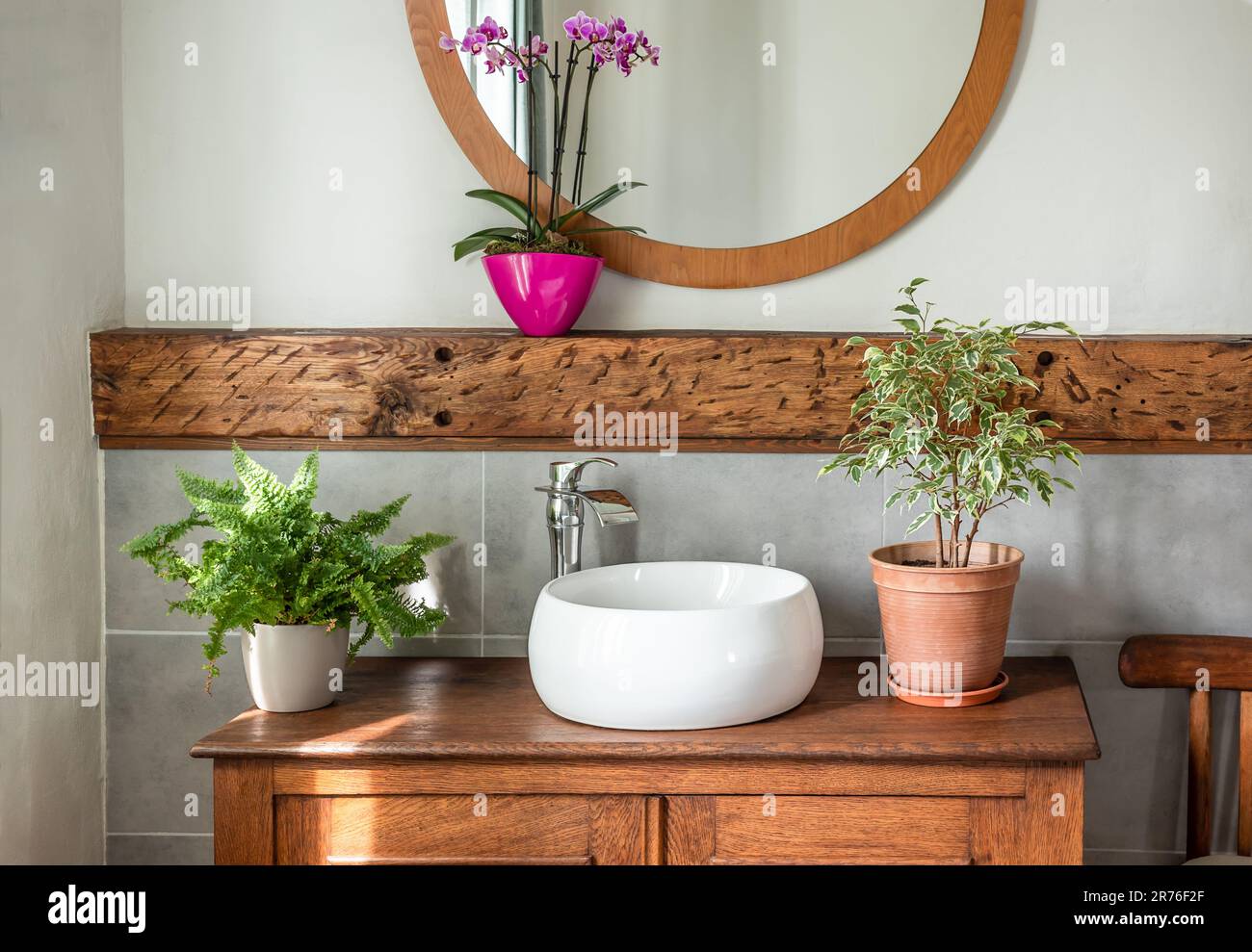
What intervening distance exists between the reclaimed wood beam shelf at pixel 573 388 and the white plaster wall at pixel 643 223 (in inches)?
3.5

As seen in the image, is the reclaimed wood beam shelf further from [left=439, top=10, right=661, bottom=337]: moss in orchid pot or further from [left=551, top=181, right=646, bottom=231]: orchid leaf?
[left=551, top=181, right=646, bottom=231]: orchid leaf

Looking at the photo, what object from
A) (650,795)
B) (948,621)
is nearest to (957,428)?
(948,621)

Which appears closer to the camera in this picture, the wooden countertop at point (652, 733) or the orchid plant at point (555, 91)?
the wooden countertop at point (652, 733)

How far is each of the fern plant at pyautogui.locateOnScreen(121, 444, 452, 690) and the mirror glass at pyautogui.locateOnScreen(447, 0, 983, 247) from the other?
0.60 meters

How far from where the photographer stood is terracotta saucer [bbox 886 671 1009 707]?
4.44 ft

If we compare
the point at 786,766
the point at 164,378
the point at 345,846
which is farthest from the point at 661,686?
the point at 164,378

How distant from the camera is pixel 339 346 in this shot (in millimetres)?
1544

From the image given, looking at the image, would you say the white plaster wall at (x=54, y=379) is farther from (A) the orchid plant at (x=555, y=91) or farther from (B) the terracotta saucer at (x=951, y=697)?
(B) the terracotta saucer at (x=951, y=697)

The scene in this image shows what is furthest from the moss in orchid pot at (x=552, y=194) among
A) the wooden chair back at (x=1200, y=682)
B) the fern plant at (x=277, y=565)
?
the wooden chair back at (x=1200, y=682)

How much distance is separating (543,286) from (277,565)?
0.51 meters

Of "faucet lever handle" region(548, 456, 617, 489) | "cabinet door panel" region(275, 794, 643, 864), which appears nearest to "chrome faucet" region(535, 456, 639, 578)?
"faucet lever handle" region(548, 456, 617, 489)

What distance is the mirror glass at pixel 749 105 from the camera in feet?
5.13

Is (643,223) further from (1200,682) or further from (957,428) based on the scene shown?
(1200,682)
